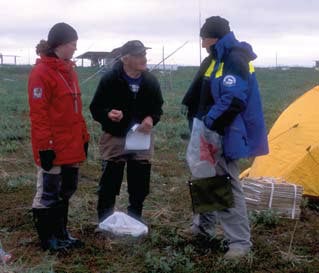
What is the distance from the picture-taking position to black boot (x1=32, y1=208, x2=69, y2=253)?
196 inches

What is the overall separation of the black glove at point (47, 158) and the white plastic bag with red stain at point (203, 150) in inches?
42.7

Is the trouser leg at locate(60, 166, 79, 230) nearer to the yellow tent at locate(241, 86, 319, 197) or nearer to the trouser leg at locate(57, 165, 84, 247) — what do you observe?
the trouser leg at locate(57, 165, 84, 247)

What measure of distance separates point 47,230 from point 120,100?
122cm

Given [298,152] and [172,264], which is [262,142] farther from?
[298,152]

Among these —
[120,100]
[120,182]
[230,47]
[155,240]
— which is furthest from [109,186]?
[230,47]

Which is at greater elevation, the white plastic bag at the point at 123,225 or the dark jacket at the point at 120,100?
the dark jacket at the point at 120,100

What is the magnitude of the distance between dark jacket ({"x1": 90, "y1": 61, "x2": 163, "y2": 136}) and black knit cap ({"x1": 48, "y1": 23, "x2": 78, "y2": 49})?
0.57 m

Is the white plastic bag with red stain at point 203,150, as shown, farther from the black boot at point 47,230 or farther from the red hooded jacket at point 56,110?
the black boot at point 47,230

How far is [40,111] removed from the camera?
4.70m

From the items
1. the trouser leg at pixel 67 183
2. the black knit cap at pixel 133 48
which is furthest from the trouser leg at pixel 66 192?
the black knit cap at pixel 133 48

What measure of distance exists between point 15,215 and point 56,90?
73.6 inches

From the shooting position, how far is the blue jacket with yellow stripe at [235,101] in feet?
15.0

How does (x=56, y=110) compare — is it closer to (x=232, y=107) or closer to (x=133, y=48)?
(x=133, y=48)

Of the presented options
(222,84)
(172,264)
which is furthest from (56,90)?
(172,264)
